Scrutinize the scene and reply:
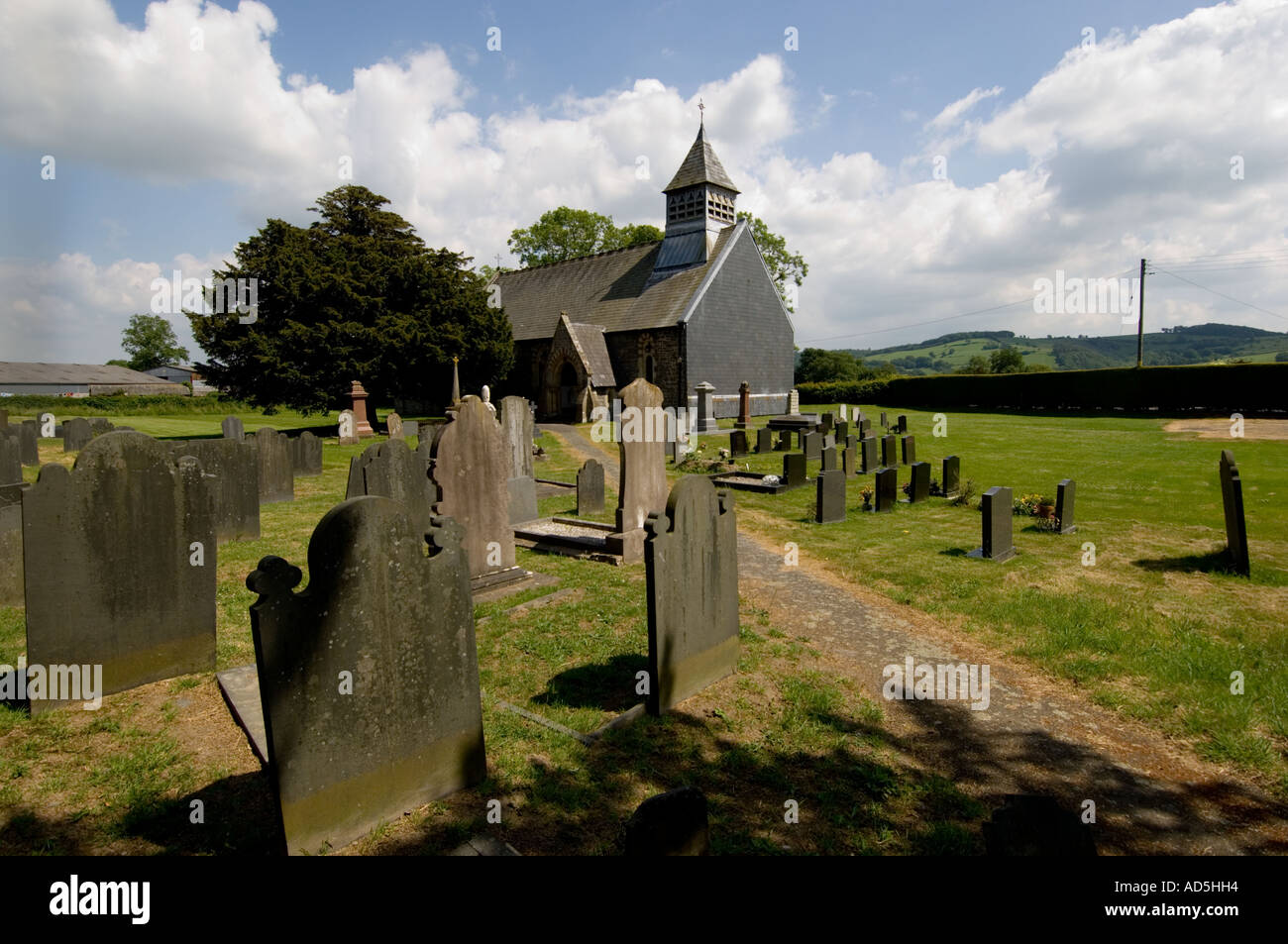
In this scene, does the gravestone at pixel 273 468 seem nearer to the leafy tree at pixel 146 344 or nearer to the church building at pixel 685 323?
the church building at pixel 685 323

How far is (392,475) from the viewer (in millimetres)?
9836

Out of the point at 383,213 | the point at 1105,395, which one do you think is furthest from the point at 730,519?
the point at 1105,395

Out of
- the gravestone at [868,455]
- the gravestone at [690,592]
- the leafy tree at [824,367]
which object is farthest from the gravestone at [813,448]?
the leafy tree at [824,367]

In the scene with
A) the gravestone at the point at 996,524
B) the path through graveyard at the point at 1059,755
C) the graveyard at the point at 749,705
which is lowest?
the path through graveyard at the point at 1059,755

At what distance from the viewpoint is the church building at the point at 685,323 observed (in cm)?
3362

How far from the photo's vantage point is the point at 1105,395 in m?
36.9

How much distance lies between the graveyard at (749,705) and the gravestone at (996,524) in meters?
0.21

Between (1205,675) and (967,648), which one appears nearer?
(1205,675)

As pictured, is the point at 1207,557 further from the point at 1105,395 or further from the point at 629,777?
the point at 1105,395

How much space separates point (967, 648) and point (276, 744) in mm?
5764

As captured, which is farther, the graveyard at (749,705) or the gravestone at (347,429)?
the gravestone at (347,429)

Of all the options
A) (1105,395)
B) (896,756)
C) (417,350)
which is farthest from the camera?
(1105,395)

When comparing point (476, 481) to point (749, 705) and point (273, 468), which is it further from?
point (273, 468)

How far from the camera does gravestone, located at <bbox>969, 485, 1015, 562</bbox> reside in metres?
9.15
